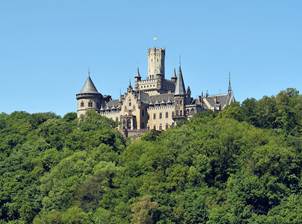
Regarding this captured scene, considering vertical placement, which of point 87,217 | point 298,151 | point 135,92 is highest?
point 135,92

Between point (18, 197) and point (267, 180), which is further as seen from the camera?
point (18, 197)

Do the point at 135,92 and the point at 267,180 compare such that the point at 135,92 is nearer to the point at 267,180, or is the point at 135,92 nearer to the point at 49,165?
the point at 49,165

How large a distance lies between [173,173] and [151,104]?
1715 inches

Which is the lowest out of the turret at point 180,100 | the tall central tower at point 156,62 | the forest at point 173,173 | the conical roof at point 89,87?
the forest at point 173,173

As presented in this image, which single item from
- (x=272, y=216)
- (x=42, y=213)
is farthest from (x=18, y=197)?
(x=272, y=216)

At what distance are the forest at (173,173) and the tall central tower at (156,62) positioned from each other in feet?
110

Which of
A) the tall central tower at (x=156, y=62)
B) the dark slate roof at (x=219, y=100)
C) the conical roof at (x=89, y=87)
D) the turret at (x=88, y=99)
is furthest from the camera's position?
the tall central tower at (x=156, y=62)

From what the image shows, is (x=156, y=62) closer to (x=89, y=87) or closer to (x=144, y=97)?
(x=144, y=97)

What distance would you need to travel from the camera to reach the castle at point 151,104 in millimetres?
136375

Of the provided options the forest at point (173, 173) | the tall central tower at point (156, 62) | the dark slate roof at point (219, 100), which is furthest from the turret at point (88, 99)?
the forest at point (173, 173)

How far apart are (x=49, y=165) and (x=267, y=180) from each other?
2782 cm

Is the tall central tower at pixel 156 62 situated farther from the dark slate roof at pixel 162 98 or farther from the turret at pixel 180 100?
the turret at pixel 180 100

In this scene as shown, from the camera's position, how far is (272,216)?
3602 inches

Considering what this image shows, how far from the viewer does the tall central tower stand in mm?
155000
